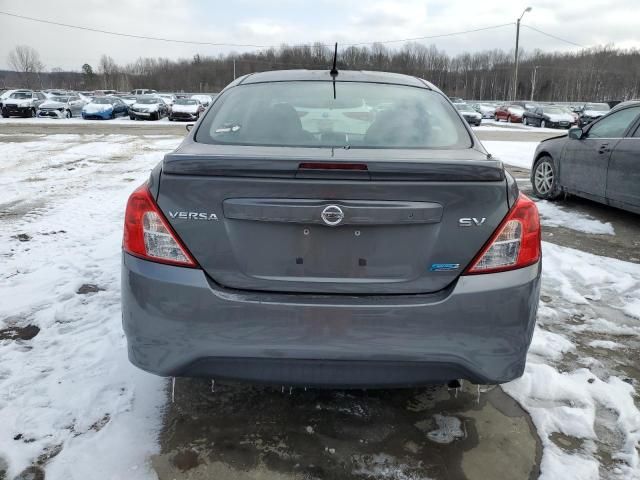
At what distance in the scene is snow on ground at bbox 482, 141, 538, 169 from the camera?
13.0m

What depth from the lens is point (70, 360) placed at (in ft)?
9.80

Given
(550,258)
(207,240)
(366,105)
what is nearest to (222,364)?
(207,240)

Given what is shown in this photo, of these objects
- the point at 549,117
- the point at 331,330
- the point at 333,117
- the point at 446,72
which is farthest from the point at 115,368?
the point at 446,72

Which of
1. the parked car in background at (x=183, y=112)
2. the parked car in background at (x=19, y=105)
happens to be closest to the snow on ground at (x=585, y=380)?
the parked car in background at (x=183, y=112)

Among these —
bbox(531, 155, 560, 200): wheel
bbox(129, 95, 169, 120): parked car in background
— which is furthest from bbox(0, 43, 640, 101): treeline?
bbox(531, 155, 560, 200): wheel

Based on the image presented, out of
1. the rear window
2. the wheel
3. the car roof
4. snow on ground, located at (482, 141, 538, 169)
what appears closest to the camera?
the rear window

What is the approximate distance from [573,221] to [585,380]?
426 cm

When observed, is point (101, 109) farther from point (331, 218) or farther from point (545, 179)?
point (331, 218)

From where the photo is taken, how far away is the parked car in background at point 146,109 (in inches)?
1223

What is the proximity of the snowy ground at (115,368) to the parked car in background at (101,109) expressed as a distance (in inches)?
1056

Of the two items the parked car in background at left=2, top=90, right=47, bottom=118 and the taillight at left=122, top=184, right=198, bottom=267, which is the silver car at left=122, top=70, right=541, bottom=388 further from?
the parked car in background at left=2, top=90, right=47, bottom=118

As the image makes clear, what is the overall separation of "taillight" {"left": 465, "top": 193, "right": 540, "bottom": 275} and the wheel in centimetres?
603

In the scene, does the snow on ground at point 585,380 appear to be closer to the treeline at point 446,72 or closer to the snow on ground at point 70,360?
the snow on ground at point 70,360

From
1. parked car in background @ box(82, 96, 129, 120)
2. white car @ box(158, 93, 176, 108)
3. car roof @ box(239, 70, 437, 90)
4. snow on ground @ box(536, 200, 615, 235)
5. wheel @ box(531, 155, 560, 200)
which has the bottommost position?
snow on ground @ box(536, 200, 615, 235)
